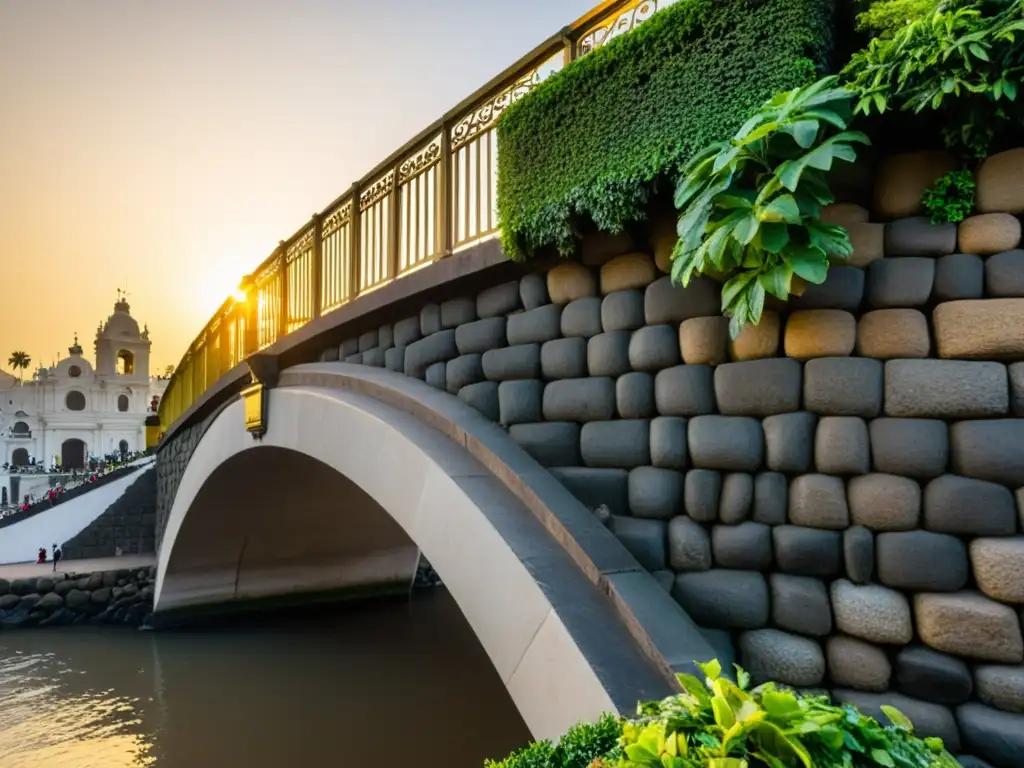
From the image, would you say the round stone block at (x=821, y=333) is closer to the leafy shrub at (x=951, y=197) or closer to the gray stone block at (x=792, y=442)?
the gray stone block at (x=792, y=442)

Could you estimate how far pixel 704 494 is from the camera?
314 cm

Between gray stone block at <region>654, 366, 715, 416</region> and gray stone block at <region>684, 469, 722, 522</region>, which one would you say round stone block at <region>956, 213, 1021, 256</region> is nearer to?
gray stone block at <region>654, 366, 715, 416</region>

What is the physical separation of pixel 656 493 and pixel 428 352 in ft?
7.25

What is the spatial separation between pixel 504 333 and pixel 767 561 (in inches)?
80.5

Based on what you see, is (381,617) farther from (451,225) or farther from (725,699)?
(725,699)

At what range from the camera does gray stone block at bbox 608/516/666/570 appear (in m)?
3.32

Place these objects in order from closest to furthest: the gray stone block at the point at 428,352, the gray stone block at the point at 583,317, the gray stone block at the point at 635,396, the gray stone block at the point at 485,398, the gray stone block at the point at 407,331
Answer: the gray stone block at the point at 635,396
the gray stone block at the point at 583,317
the gray stone block at the point at 485,398
the gray stone block at the point at 428,352
the gray stone block at the point at 407,331

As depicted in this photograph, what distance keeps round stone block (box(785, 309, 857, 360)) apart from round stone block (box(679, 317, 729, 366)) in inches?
12.6

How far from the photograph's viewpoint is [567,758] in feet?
7.12

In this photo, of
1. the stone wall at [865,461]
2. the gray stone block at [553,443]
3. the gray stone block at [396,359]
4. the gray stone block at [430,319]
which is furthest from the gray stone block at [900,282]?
the gray stone block at [396,359]

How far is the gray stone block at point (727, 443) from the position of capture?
2.98m

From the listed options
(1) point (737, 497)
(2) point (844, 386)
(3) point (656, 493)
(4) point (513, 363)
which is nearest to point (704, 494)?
(1) point (737, 497)

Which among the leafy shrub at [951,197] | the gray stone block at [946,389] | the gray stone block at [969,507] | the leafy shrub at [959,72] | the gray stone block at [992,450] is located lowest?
the gray stone block at [969,507]

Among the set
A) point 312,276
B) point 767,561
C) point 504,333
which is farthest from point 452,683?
point 767,561
